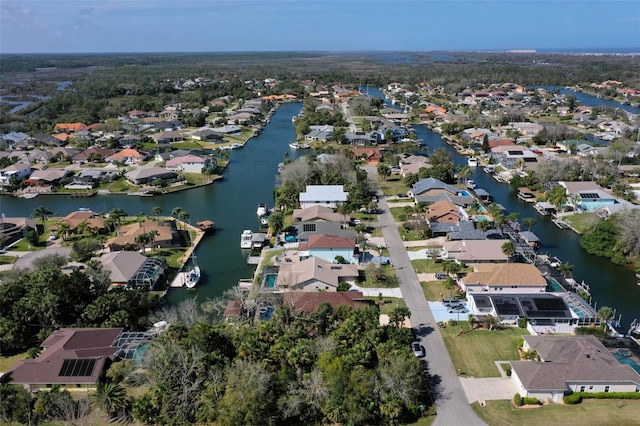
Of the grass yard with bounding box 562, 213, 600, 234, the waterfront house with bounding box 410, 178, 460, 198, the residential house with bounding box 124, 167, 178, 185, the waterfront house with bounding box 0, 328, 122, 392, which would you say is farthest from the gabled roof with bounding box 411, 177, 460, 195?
the waterfront house with bounding box 0, 328, 122, 392

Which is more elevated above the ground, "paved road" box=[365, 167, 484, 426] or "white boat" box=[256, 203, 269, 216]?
"white boat" box=[256, 203, 269, 216]

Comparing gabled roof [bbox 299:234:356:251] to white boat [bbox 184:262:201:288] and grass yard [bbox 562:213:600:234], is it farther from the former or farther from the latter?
grass yard [bbox 562:213:600:234]

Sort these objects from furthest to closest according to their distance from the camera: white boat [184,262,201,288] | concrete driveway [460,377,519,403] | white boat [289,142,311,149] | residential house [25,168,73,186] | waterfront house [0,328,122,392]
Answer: white boat [289,142,311,149] < residential house [25,168,73,186] < white boat [184,262,201,288] < waterfront house [0,328,122,392] < concrete driveway [460,377,519,403]

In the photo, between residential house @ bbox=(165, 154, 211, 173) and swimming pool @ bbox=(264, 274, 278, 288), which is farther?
residential house @ bbox=(165, 154, 211, 173)

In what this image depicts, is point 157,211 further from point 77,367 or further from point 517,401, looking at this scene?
point 517,401

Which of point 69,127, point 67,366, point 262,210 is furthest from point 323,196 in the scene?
point 69,127

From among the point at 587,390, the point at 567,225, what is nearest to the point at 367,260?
the point at 587,390

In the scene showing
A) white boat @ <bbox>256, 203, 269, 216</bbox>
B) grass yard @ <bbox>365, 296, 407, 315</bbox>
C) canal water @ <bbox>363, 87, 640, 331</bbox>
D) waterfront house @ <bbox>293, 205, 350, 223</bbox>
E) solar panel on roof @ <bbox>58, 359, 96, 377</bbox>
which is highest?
waterfront house @ <bbox>293, 205, 350, 223</bbox>
